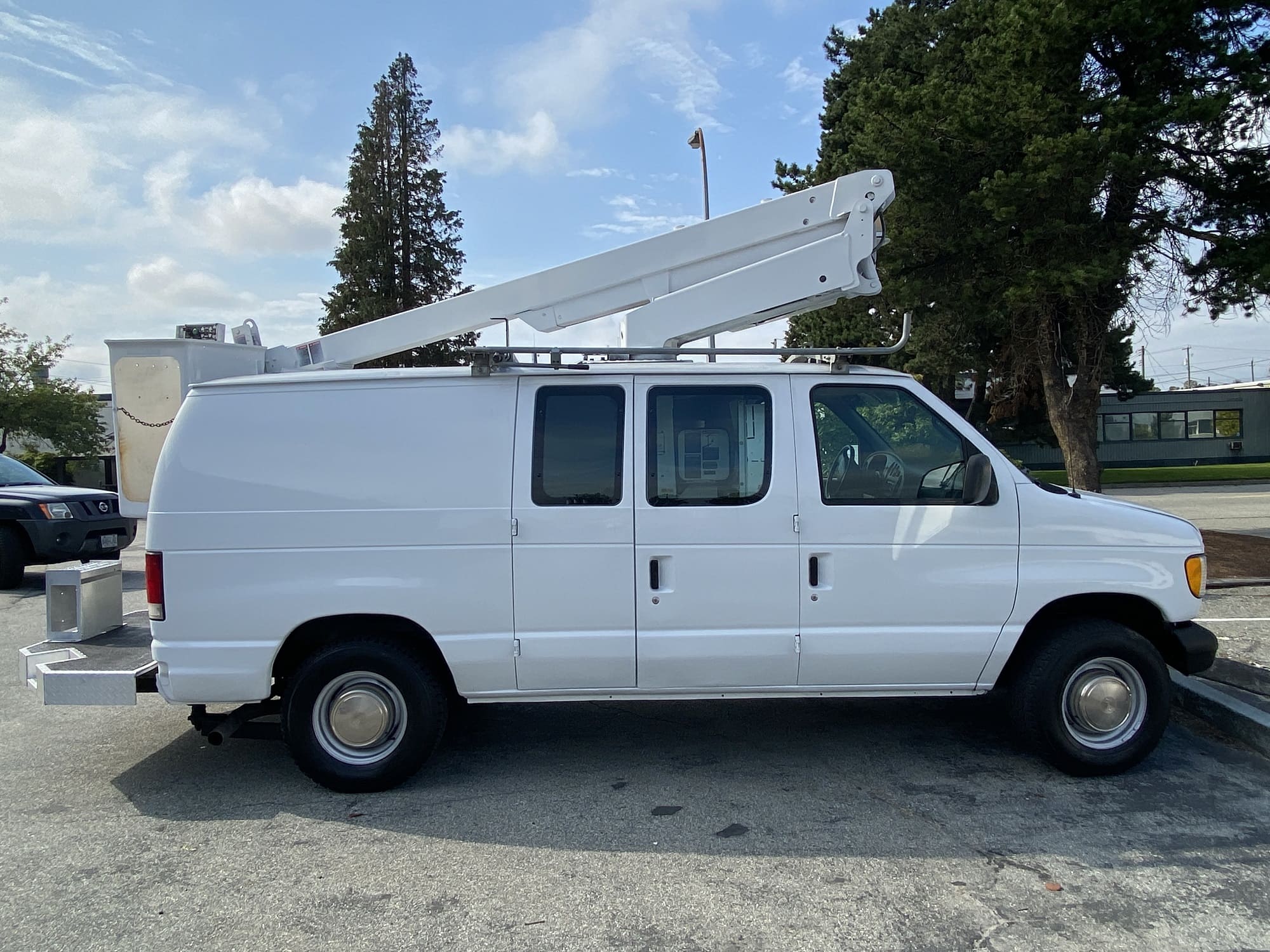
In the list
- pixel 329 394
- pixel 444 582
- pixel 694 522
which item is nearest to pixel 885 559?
pixel 694 522

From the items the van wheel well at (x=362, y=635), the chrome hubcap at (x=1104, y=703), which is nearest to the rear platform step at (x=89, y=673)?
the van wheel well at (x=362, y=635)

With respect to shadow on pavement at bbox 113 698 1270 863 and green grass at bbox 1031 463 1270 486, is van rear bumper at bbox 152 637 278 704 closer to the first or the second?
shadow on pavement at bbox 113 698 1270 863

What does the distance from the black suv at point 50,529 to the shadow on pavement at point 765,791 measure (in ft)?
24.0

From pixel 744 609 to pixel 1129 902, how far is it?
78.9 inches

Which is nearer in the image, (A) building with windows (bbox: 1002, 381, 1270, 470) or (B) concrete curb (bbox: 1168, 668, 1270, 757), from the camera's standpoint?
(B) concrete curb (bbox: 1168, 668, 1270, 757)

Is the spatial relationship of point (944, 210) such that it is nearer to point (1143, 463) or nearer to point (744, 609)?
point (744, 609)

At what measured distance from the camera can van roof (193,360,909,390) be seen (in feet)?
15.4

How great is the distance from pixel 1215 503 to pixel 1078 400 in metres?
11.8

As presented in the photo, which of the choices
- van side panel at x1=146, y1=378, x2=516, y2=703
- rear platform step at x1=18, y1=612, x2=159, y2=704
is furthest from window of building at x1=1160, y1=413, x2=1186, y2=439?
rear platform step at x1=18, y1=612, x2=159, y2=704

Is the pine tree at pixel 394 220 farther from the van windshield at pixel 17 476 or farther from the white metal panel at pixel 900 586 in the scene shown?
the white metal panel at pixel 900 586

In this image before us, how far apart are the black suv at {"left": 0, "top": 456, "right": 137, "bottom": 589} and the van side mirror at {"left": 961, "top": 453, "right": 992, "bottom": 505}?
10723 mm

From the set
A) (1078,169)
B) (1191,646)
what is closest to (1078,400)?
(1078,169)

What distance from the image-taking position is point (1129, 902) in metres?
3.51

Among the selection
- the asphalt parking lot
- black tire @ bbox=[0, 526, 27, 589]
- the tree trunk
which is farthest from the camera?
the tree trunk
